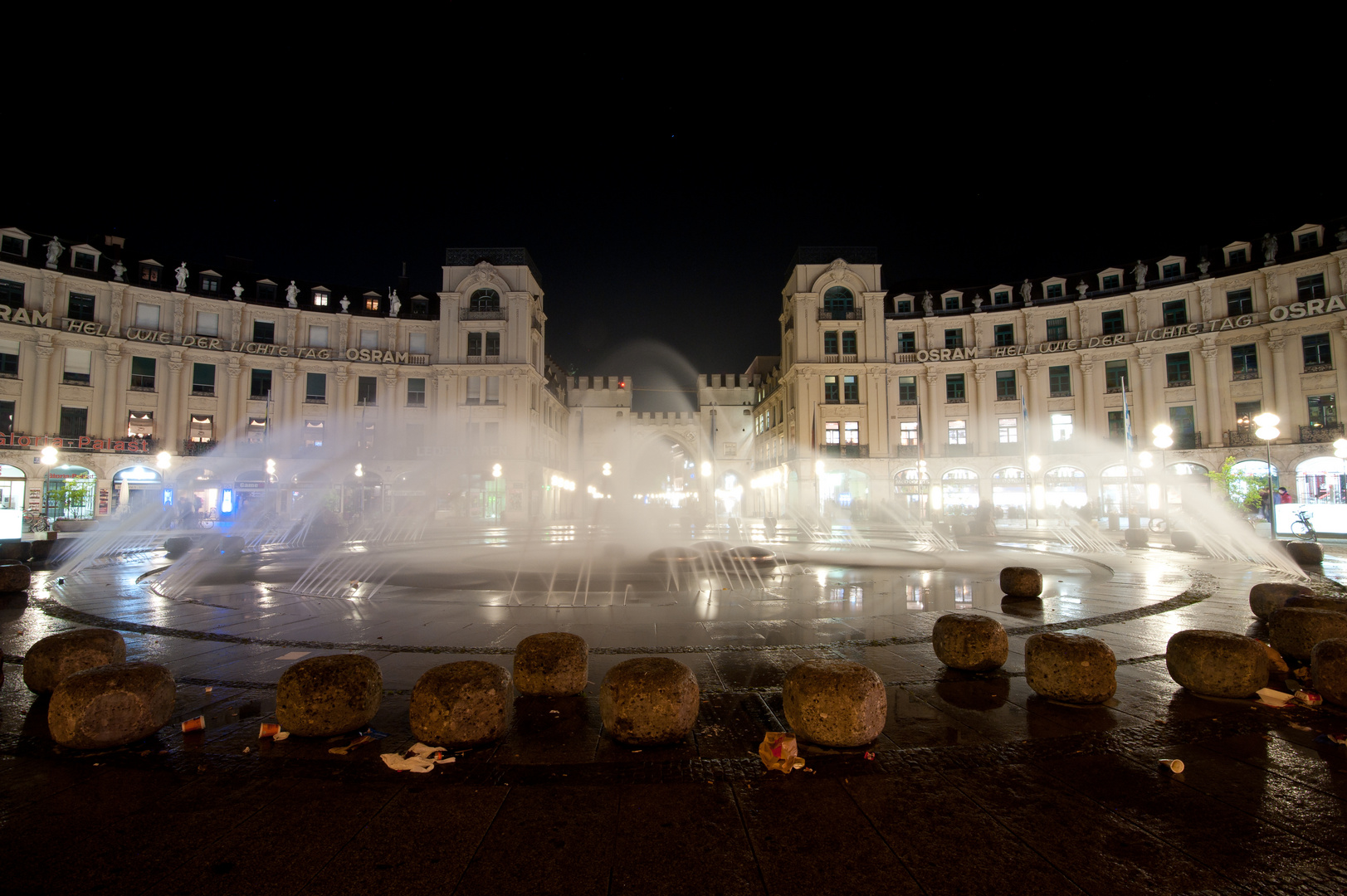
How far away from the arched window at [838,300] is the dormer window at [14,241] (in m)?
57.7

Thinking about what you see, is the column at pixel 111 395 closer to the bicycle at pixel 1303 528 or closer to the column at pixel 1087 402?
the bicycle at pixel 1303 528

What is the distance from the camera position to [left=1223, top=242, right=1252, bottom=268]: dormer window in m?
43.6

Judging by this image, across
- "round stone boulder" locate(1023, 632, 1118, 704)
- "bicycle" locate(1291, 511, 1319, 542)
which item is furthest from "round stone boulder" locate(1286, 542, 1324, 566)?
"round stone boulder" locate(1023, 632, 1118, 704)

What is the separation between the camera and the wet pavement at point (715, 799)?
128 inches

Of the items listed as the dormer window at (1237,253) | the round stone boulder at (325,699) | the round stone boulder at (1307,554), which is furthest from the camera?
the dormer window at (1237,253)

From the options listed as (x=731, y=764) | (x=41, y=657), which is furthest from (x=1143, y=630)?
(x=41, y=657)

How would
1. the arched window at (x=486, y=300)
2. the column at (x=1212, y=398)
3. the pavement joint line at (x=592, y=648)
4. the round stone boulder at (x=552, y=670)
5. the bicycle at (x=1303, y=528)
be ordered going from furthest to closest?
the arched window at (x=486, y=300), the column at (x=1212, y=398), the bicycle at (x=1303, y=528), the pavement joint line at (x=592, y=648), the round stone boulder at (x=552, y=670)

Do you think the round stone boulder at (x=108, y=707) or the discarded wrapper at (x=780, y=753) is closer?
the discarded wrapper at (x=780, y=753)

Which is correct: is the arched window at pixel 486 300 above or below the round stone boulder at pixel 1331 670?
above

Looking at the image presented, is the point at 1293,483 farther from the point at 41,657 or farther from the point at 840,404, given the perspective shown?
the point at 41,657

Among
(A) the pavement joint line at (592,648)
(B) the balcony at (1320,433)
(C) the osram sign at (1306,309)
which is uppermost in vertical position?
(C) the osram sign at (1306,309)

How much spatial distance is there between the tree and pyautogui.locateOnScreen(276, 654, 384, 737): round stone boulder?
4378 cm

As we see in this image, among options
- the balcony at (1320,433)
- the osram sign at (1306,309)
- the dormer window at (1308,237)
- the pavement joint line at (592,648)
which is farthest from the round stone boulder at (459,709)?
the dormer window at (1308,237)

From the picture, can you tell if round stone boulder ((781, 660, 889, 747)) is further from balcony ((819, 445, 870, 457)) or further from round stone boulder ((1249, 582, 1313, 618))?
balcony ((819, 445, 870, 457))
